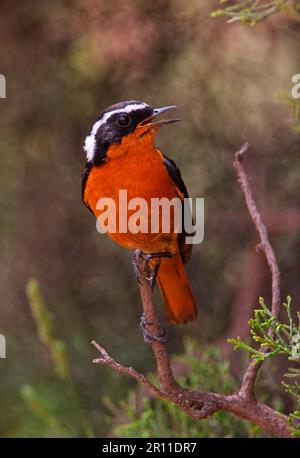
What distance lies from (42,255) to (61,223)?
0.22 meters

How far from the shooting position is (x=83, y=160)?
4.68 metres

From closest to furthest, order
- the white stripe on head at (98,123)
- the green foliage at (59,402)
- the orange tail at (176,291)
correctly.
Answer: the white stripe on head at (98,123) < the green foliage at (59,402) < the orange tail at (176,291)

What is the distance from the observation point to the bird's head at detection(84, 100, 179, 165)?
11.3 feet

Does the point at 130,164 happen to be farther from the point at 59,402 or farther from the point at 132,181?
the point at 59,402

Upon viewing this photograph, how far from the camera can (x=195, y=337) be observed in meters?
4.53

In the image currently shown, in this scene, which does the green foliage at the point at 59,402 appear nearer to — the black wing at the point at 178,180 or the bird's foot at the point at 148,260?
the bird's foot at the point at 148,260

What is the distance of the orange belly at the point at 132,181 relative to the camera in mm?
3498

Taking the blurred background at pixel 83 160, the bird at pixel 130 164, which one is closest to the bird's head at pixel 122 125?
the bird at pixel 130 164

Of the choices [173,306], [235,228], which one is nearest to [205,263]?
[235,228]

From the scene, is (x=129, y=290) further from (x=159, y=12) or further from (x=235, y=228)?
(x=159, y=12)

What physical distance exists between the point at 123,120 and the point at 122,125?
3 centimetres

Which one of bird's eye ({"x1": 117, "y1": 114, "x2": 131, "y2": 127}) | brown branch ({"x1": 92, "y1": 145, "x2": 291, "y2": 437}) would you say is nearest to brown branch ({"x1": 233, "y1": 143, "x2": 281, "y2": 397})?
brown branch ({"x1": 92, "y1": 145, "x2": 291, "y2": 437})

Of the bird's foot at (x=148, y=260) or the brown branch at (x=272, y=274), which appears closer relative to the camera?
the brown branch at (x=272, y=274)

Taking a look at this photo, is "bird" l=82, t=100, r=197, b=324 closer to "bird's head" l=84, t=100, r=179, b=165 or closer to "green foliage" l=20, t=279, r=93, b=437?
"bird's head" l=84, t=100, r=179, b=165
